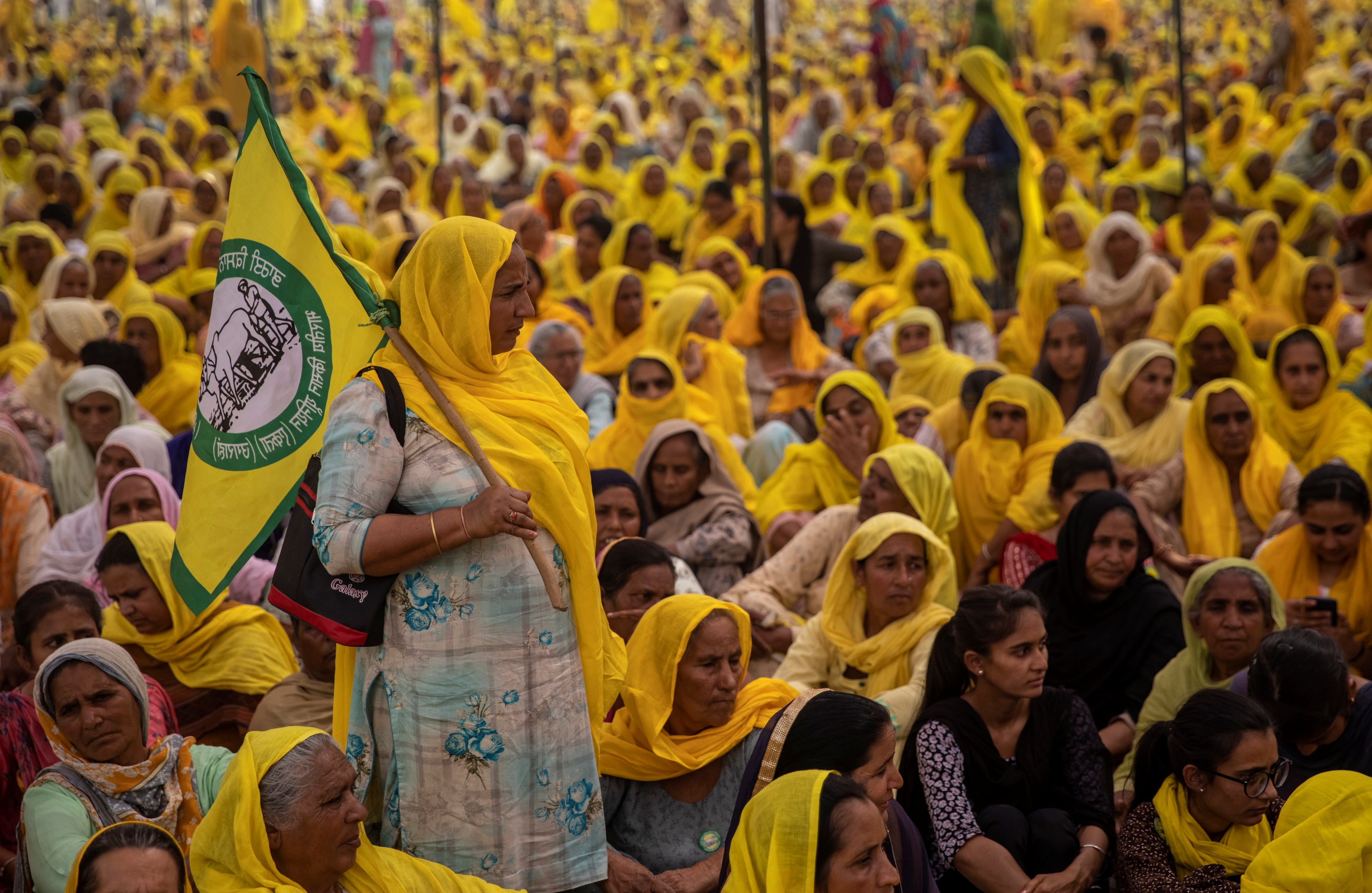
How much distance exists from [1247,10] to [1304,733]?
25868 millimetres

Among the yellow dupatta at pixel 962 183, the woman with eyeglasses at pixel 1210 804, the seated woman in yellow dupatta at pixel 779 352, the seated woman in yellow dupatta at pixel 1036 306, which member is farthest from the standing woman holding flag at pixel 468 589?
the yellow dupatta at pixel 962 183

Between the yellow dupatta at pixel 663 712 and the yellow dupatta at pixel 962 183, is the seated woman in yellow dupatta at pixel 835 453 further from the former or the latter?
the yellow dupatta at pixel 962 183

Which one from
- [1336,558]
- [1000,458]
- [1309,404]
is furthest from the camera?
[1309,404]

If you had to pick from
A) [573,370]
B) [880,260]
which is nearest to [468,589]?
[573,370]

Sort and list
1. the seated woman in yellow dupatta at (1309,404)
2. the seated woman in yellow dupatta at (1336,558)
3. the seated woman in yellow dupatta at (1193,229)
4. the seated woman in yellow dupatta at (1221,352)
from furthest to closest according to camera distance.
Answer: the seated woman in yellow dupatta at (1193,229), the seated woman in yellow dupatta at (1221,352), the seated woman in yellow dupatta at (1309,404), the seated woman in yellow dupatta at (1336,558)

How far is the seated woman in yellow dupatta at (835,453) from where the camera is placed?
5230mm

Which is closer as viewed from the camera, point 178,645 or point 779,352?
point 178,645

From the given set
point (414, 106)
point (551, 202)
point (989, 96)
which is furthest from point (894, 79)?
point (989, 96)

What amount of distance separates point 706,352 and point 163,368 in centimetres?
241

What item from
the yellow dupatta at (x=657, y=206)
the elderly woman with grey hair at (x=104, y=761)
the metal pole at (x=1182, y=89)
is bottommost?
the elderly woman with grey hair at (x=104, y=761)

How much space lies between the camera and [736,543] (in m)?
4.73

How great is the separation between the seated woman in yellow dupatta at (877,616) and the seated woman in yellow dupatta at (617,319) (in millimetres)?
3117

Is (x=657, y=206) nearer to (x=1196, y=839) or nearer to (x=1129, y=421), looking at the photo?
(x=1129, y=421)

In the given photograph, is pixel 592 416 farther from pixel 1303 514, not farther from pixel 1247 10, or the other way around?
pixel 1247 10
